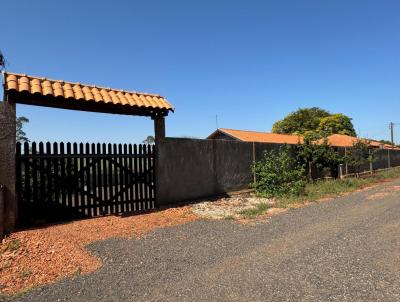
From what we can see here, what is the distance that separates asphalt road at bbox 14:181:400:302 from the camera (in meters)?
4.14

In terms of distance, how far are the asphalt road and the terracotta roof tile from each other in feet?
11.8

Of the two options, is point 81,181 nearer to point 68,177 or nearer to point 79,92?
point 68,177

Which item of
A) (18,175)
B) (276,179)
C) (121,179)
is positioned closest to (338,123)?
(276,179)

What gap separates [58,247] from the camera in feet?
19.9

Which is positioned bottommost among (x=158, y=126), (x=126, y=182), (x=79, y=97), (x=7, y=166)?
(x=126, y=182)

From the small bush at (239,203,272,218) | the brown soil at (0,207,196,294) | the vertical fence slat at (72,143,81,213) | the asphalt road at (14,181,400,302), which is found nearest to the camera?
the asphalt road at (14,181,400,302)

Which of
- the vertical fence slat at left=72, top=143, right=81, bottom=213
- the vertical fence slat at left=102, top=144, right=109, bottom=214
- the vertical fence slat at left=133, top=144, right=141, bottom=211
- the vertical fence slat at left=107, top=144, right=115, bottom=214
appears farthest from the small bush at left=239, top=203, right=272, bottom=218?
the vertical fence slat at left=72, top=143, right=81, bottom=213

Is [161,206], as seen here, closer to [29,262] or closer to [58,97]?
[58,97]

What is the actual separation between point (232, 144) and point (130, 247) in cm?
766

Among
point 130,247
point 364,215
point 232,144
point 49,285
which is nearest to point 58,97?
point 130,247

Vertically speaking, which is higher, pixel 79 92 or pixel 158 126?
pixel 79 92

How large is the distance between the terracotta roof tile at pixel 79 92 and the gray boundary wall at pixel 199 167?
4.13 ft

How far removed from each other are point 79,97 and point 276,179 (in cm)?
812

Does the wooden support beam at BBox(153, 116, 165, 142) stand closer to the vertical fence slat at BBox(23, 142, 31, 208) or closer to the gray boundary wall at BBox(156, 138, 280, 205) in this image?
the gray boundary wall at BBox(156, 138, 280, 205)
